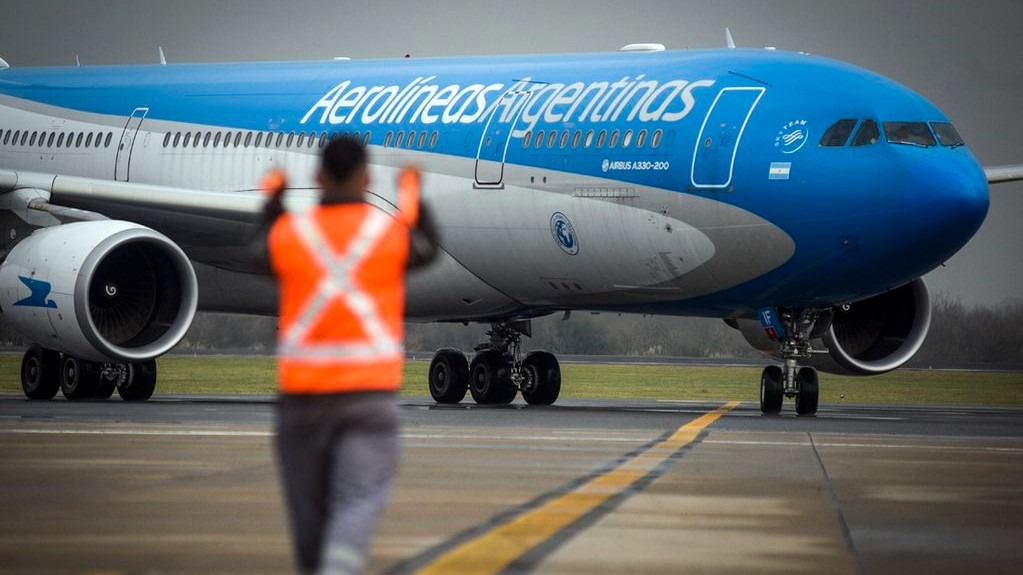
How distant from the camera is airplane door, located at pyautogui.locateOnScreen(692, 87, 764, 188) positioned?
18.9m

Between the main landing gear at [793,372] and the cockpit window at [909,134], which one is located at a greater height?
the cockpit window at [909,134]

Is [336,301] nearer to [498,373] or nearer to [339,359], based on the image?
[339,359]

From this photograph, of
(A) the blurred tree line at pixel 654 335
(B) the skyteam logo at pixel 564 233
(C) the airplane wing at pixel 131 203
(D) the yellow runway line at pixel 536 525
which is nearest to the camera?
(D) the yellow runway line at pixel 536 525

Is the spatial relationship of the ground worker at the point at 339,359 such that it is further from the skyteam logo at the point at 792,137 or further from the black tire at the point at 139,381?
the black tire at the point at 139,381

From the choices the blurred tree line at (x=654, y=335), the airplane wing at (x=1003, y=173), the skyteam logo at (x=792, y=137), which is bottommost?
the blurred tree line at (x=654, y=335)

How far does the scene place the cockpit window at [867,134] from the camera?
18.5 metres

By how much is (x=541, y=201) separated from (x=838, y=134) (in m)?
3.36

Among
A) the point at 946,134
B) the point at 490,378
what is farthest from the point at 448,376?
the point at 946,134

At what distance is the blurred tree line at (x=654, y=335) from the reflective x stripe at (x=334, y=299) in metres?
32.7

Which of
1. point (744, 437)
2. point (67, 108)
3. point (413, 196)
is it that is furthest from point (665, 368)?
point (413, 196)

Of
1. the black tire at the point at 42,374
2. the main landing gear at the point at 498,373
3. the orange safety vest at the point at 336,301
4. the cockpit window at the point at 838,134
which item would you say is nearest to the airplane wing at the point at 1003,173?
the cockpit window at the point at 838,134

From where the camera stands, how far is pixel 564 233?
20.1m

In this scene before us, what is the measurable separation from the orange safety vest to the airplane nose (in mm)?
12573

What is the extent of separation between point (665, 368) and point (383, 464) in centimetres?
3463
